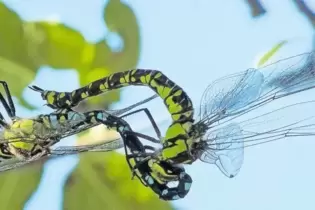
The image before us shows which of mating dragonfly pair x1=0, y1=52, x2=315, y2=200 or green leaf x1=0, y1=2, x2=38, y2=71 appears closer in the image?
mating dragonfly pair x1=0, y1=52, x2=315, y2=200

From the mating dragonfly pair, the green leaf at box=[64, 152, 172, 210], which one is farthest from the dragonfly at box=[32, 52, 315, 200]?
the green leaf at box=[64, 152, 172, 210]

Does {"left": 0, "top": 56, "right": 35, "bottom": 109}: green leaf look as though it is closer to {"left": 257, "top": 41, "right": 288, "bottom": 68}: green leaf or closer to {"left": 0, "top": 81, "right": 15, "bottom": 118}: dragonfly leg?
{"left": 0, "top": 81, "right": 15, "bottom": 118}: dragonfly leg

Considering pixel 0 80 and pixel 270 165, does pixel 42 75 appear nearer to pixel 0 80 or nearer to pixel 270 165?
pixel 0 80

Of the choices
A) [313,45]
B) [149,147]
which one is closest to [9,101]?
[149,147]

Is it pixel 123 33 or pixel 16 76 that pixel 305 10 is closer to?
pixel 123 33

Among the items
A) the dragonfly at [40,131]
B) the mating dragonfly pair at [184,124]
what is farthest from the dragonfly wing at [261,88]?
the dragonfly at [40,131]

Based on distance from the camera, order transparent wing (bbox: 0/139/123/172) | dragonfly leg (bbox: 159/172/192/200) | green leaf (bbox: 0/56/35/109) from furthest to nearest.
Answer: green leaf (bbox: 0/56/35/109) → transparent wing (bbox: 0/139/123/172) → dragonfly leg (bbox: 159/172/192/200)

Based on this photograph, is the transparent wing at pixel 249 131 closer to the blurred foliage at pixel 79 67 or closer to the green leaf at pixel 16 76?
the blurred foliage at pixel 79 67
